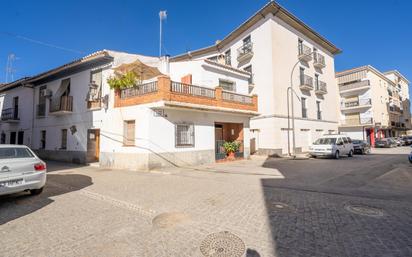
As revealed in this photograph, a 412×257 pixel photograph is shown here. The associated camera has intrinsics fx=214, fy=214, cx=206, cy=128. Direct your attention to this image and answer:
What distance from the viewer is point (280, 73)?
21.3m

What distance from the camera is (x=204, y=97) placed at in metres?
13.6

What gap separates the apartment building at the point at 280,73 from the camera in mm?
20453

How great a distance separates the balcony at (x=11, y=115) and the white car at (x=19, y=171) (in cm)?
1830

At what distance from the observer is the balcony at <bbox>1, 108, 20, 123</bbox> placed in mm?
20203

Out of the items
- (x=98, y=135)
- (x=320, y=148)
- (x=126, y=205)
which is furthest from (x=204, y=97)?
(x=320, y=148)

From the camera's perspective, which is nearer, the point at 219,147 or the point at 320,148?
the point at 219,147

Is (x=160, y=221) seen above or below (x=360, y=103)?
below

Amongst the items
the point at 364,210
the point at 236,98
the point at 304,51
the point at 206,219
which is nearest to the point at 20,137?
the point at 236,98

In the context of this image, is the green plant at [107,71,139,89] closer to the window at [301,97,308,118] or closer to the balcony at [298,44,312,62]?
the window at [301,97,308,118]

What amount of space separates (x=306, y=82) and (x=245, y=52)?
24.7 ft

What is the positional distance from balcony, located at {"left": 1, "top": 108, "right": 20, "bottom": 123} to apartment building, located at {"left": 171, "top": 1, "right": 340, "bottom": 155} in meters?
16.0

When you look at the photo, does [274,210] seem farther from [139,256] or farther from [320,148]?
[320,148]

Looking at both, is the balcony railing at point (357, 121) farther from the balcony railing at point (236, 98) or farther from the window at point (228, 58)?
the balcony railing at point (236, 98)

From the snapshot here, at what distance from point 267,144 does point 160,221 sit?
17.2m
